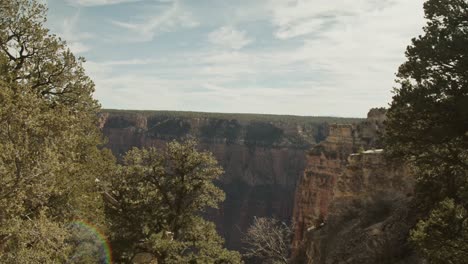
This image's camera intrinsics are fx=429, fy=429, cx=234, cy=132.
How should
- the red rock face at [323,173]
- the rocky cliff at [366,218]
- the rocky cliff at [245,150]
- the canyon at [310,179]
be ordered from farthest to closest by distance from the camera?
the rocky cliff at [245,150]
the red rock face at [323,173]
the canyon at [310,179]
the rocky cliff at [366,218]

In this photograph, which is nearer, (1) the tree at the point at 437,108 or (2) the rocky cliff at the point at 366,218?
(1) the tree at the point at 437,108

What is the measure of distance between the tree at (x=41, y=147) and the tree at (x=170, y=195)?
230 cm

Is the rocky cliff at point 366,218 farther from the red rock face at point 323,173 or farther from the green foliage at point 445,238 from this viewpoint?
the red rock face at point 323,173

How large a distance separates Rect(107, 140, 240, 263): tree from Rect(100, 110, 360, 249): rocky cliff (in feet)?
257

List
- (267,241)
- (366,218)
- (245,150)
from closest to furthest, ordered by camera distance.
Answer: (366,218), (267,241), (245,150)

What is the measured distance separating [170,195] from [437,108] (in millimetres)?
16779

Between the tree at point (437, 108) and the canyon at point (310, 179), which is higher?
the tree at point (437, 108)

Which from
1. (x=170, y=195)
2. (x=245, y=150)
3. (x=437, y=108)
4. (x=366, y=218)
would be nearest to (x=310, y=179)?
(x=170, y=195)

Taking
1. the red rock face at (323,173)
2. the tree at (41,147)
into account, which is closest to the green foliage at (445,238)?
the tree at (41,147)

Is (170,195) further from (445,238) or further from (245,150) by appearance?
(245,150)

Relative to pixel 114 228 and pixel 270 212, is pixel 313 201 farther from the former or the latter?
pixel 270 212

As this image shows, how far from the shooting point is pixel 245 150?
123m

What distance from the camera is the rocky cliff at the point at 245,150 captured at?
111 m

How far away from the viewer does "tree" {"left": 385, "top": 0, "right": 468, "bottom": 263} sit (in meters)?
12.6
